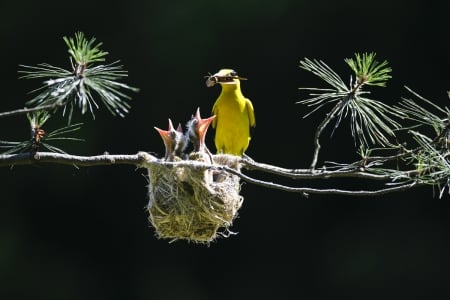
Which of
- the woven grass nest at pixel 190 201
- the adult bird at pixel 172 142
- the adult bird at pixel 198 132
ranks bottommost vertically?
the woven grass nest at pixel 190 201

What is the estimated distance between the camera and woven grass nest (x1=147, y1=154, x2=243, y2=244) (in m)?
3.07

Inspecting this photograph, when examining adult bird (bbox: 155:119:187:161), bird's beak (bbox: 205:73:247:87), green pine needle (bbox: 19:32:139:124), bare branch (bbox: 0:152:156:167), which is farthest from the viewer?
bird's beak (bbox: 205:73:247:87)

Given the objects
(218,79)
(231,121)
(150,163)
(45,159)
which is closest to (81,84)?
(45,159)

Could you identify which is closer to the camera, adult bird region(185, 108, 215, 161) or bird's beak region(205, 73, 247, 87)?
adult bird region(185, 108, 215, 161)

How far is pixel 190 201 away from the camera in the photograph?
3156 mm

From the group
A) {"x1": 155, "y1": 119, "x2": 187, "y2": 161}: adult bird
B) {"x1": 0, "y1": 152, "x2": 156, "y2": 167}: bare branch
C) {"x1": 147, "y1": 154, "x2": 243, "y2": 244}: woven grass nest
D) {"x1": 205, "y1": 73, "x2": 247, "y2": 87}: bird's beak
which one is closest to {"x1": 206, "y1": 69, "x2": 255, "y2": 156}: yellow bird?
{"x1": 205, "y1": 73, "x2": 247, "y2": 87}: bird's beak

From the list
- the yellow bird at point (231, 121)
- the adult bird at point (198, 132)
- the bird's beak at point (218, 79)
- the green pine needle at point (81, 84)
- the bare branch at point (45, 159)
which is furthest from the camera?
the yellow bird at point (231, 121)

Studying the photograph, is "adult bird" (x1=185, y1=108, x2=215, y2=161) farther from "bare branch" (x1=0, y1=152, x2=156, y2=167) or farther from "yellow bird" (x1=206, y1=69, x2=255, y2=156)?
"yellow bird" (x1=206, y1=69, x2=255, y2=156)

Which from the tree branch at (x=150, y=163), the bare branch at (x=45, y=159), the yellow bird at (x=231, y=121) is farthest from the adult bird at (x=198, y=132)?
the yellow bird at (x=231, y=121)

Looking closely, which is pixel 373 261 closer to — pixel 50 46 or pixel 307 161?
pixel 307 161

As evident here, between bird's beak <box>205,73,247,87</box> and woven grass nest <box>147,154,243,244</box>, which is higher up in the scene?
bird's beak <box>205,73,247,87</box>

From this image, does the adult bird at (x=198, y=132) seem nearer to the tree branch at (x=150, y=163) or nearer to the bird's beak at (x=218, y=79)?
the tree branch at (x=150, y=163)

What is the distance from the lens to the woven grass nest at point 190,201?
10.1 ft

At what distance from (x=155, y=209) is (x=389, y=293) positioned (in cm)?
508
